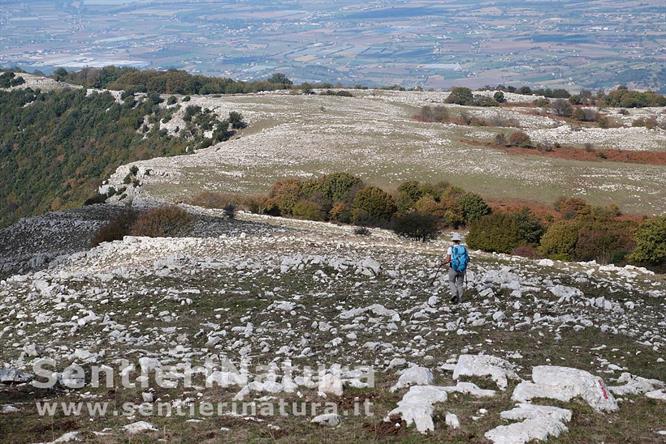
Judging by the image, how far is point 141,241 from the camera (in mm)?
26984

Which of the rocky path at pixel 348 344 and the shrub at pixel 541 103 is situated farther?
the shrub at pixel 541 103

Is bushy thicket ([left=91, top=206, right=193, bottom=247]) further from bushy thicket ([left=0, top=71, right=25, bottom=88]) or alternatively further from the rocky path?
bushy thicket ([left=0, top=71, right=25, bottom=88])

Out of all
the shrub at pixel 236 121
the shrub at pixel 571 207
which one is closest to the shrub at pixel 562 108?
the shrub at pixel 236 121

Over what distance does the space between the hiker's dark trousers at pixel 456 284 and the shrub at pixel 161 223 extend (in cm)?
1824

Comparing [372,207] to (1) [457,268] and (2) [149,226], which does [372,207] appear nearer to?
(2) [149,226]

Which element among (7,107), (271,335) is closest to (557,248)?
(271,335)

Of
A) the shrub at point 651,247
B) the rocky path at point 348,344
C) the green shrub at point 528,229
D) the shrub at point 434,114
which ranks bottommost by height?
the shrub at point 434,114

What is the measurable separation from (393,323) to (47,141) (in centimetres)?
10262

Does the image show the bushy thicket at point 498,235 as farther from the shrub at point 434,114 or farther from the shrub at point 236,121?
the shrub at point 434,114

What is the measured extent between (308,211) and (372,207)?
4.20 meters

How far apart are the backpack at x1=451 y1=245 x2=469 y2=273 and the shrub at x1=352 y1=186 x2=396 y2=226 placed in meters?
28.8

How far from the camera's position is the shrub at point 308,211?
49.6 m

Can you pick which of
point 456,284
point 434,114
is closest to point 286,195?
point 456,284

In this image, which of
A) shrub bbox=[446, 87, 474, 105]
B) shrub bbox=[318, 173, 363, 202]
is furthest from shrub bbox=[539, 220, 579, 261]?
shrub bbox=[446, 87, 474, 105]
